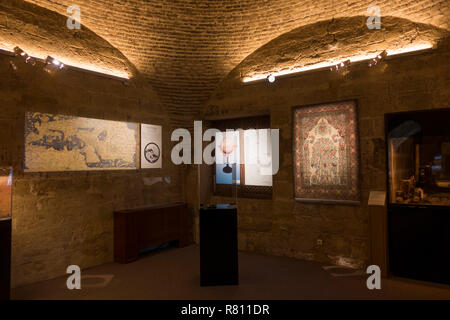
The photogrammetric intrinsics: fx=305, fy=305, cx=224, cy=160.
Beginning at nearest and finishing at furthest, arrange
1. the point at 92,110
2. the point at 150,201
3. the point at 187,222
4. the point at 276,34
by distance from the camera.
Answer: the point at 92,110 < the point at 276,34 < the point at 150,201 < the point at 187,222

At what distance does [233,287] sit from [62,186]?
3030 millimetres

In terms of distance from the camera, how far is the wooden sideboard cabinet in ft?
17.3

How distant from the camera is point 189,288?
4.08 meters

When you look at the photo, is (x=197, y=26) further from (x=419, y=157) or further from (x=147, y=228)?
(x=419, y=157)

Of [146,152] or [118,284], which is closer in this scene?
[118,284]

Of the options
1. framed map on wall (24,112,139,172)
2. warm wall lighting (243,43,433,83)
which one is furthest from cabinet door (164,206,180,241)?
warm wall lighting (243,43,433,83)

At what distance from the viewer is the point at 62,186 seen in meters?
4.77

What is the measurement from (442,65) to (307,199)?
2755 millimetres

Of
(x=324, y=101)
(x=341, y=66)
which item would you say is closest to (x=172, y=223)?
(x=324, y=101)

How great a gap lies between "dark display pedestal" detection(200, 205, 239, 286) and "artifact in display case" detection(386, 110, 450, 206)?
98.5 inches

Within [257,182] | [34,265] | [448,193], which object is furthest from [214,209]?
[448,193]

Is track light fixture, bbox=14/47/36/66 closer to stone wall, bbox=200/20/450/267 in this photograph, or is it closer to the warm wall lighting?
stone wall, bbox=200/20/450/267

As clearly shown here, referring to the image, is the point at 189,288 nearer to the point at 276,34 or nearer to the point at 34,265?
the point at 34,265

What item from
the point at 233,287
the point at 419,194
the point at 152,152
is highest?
the point at 152,152
